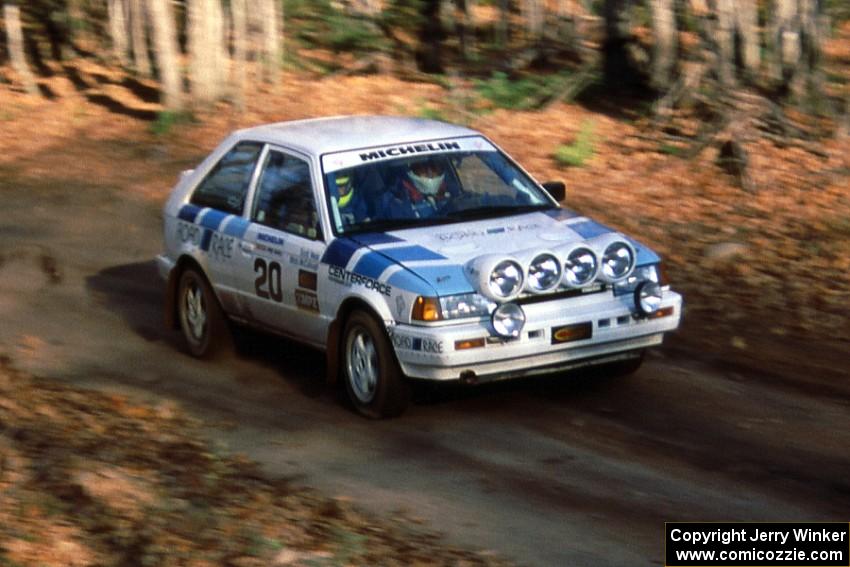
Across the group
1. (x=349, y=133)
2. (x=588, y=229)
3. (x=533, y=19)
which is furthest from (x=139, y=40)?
(x=588, y=229)

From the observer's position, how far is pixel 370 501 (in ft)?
23.0

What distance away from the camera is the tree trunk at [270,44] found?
66.4 ft

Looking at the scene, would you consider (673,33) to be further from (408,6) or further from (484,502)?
(484,502)

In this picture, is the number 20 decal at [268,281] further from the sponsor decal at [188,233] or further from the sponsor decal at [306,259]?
the sponsor decal at [188,233]

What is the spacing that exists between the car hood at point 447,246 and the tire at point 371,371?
1.04 ft

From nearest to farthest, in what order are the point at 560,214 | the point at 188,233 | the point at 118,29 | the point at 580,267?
the point at 580,267
the point at 560,214
the point at 188,233
the point at 118,29

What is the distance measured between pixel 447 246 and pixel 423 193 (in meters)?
0.77

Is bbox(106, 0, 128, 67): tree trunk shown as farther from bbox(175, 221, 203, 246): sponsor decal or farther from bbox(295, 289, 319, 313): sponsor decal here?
bbox(295, 289, 319, 313): sponsor decal

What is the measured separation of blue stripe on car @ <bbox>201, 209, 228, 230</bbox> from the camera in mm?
9859

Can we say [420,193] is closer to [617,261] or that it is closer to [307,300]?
[307,300]

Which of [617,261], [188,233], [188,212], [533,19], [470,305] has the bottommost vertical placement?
[533,19]

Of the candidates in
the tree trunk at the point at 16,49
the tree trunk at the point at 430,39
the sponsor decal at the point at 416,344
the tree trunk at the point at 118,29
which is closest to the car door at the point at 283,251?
the sponsor decal at the point at 416,344

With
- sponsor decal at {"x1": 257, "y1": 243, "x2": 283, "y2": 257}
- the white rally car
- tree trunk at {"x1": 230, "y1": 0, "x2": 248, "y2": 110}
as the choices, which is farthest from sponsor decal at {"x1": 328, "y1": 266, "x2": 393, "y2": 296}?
tree trunk at {"x1": 230, "y1": 0, "x2": 248, "y2": 110}

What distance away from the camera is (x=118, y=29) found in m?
22.7
